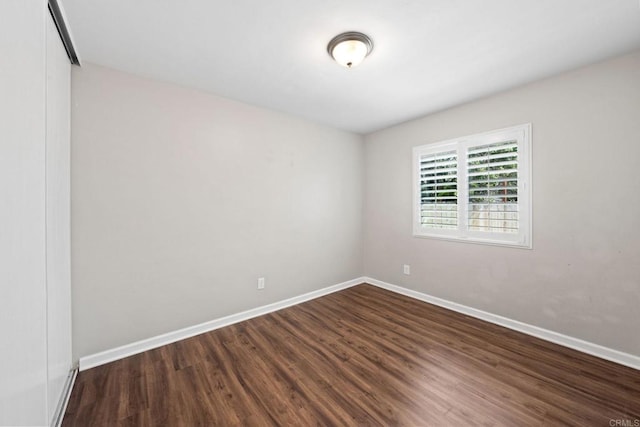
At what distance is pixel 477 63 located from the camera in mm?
2074

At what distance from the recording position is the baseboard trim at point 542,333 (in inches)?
77.5

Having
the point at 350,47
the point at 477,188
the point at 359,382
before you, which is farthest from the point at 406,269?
the point at 350,47

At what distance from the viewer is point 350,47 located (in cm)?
177

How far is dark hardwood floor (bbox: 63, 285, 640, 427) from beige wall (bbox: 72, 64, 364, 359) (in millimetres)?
422

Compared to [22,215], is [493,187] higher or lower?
higher

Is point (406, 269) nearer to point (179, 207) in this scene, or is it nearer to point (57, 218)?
point (179, 207)

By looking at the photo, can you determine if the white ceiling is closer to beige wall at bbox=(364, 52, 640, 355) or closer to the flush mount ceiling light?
the flush mount ceiling light

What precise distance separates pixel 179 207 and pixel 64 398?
1.52 m

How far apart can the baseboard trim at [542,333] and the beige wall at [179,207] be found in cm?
161

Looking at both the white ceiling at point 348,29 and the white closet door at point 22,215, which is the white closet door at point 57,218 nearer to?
the white closet door at point 22,215

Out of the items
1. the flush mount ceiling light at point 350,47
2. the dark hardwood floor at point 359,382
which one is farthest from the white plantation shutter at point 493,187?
the flush mount ceiling light at point 350,47

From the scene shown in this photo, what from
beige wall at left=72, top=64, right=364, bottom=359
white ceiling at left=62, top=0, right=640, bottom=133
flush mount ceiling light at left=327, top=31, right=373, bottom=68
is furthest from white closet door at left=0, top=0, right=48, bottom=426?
flush mount ceiling light at left=327, top=31, right=373, bottom=68

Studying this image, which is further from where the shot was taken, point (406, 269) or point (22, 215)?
point (406, 269)

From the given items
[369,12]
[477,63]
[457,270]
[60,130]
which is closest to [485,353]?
[457,270]
